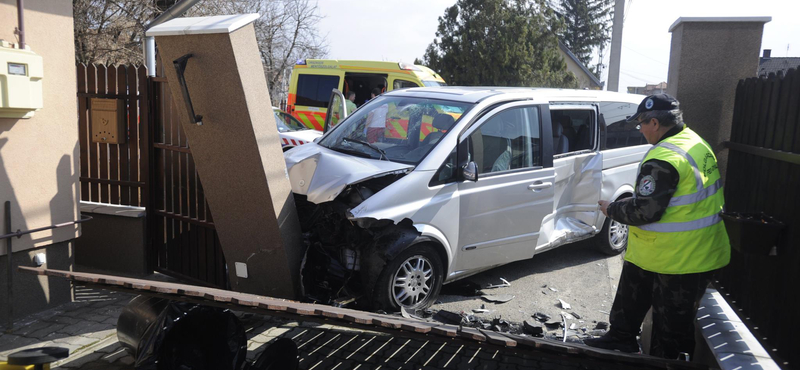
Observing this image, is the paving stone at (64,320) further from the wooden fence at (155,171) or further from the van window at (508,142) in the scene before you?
the van window at (508,142)

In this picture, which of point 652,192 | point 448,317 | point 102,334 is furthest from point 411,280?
point 102,334

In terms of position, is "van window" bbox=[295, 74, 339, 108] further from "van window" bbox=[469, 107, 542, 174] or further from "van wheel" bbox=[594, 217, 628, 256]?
"van window" bbox=[469, 107, 542, 174]

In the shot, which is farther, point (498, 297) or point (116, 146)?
point (116, 146)

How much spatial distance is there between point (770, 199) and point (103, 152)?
5530 millimetres

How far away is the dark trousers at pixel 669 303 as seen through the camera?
3.57 m

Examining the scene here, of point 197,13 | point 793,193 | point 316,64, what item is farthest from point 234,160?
point 197,13

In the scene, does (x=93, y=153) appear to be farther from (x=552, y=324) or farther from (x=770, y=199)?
(x=770, y=199)

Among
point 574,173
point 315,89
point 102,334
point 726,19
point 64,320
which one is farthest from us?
point 315,89

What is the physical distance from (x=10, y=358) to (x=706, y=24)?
18.5ft

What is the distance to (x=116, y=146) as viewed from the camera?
5.81 m

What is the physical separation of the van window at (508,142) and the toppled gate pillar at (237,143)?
1699 millimetres

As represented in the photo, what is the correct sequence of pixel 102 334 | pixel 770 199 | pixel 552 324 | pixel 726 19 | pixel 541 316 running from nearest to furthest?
pixel 770 199 → pixel 102 334 → pixel 552 324 → pixel 541 316 → pixel 726 19

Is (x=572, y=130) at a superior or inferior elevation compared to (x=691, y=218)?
superior

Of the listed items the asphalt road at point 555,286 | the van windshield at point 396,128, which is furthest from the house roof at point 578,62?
the van windshield at point 396,128
